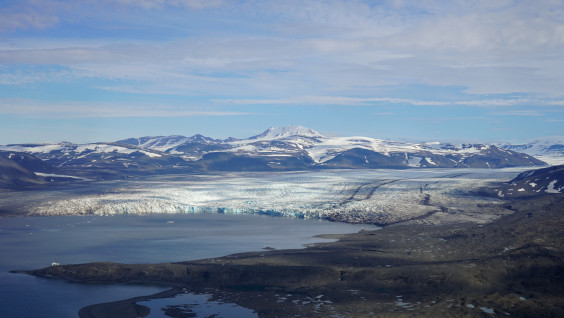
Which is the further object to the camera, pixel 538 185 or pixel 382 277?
pixel 538 185

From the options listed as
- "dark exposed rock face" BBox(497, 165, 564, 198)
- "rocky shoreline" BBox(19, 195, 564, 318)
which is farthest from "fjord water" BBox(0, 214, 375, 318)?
"dark exposed rock face" BBox(497, 165, 564, 198)

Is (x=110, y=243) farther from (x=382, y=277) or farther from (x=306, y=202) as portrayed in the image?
(x=306, y=202)

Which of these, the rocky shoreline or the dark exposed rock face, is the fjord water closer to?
the rocky shoreline

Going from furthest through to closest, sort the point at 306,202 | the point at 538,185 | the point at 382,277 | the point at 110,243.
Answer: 1. the point at 538,185
2. the point at 306,202
3. the point at 110,243
4. the point at 382,277

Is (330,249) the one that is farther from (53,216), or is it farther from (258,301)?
(53,216)

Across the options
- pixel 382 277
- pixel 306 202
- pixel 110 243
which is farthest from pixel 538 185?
pixel 110 243

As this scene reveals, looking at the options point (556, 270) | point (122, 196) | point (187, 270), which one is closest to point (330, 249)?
point (187, 270)
